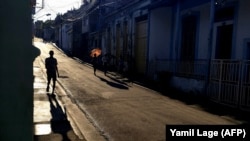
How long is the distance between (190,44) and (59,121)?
1132 centimetres

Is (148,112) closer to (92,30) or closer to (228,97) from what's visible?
(228,97)

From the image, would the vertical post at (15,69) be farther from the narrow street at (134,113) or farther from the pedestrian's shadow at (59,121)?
the narrow street at (134,113)

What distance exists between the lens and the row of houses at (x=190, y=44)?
11.9 meters

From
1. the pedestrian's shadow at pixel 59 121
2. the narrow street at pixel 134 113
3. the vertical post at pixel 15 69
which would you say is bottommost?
the narrow street at pixel 134 113

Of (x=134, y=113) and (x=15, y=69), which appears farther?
(x=134, y=113)

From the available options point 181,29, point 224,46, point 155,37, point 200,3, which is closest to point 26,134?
point 224,46

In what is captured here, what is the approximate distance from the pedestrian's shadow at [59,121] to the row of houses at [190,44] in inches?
240

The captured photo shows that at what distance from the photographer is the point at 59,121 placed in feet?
27.3

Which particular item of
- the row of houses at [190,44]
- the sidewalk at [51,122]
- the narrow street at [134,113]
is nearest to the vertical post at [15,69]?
the sidewalk at [51,122]

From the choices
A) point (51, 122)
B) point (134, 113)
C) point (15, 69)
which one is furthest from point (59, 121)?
point (15, 69)

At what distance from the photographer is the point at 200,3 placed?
16.0 metres

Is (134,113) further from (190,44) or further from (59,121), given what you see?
(190,44)

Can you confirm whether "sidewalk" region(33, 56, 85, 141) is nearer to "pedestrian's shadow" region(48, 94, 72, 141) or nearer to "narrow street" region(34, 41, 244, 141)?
"pedestrian's shadow" region(48, 94, 72, 141)

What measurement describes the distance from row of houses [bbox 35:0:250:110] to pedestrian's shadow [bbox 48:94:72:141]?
20.0ft
